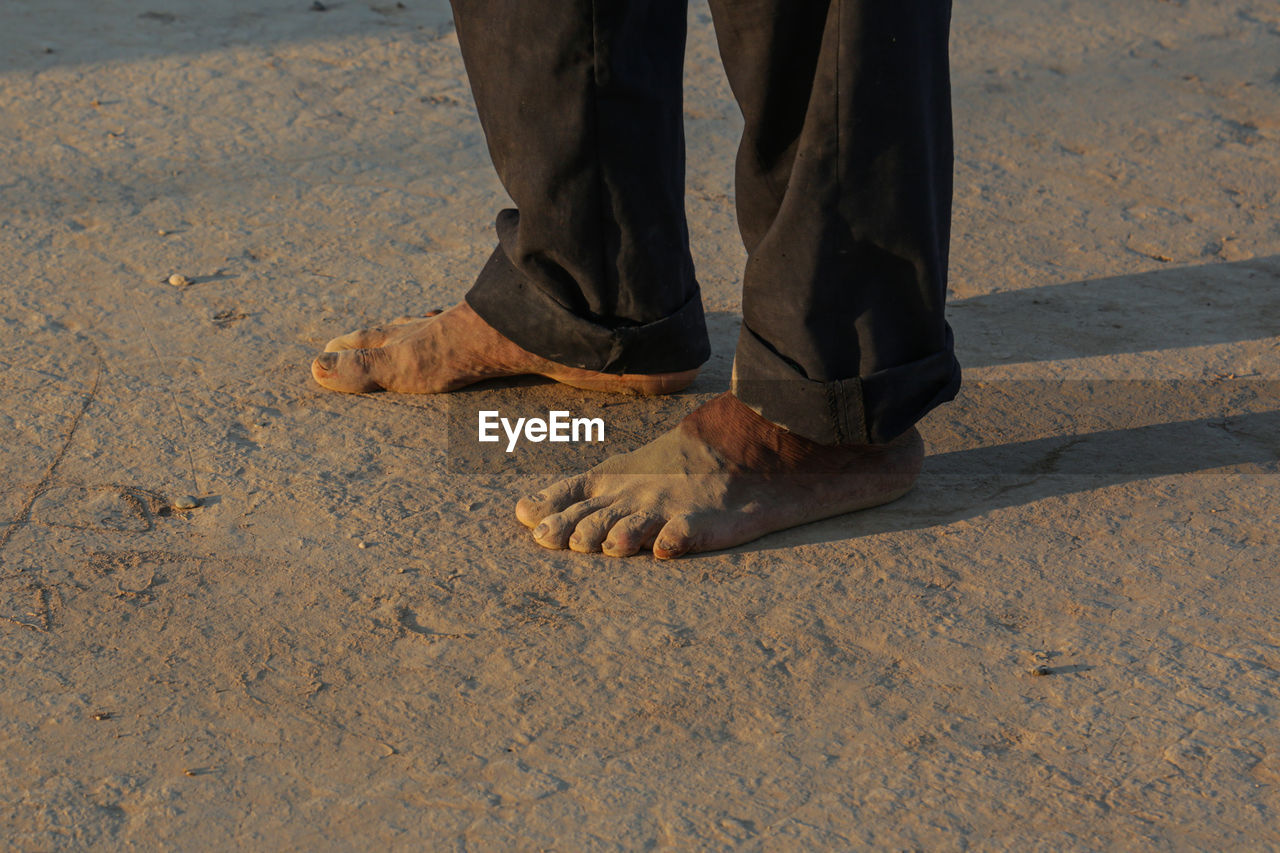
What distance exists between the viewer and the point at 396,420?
1855mm

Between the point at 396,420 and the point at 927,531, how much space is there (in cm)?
78

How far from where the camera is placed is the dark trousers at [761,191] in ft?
4.62

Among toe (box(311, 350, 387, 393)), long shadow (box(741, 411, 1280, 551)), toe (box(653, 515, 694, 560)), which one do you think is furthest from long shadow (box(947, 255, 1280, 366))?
toe (box(311, 350, 387, 393))

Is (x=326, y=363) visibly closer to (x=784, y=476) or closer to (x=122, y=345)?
(x=122, y=345)

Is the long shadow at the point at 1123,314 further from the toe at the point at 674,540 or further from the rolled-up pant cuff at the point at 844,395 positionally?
the toe at the point at 674,540

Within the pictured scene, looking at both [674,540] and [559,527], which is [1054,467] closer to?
[674,540]

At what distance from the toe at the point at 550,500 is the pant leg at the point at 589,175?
0.26 meters

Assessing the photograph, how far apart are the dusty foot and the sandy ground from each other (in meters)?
0.04

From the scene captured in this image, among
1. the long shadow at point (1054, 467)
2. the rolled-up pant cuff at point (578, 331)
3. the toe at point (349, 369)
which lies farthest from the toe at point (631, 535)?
the toe at point (349, 369)

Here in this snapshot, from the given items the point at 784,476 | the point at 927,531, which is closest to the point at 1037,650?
the point at 927,531

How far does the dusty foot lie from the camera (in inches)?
74.5

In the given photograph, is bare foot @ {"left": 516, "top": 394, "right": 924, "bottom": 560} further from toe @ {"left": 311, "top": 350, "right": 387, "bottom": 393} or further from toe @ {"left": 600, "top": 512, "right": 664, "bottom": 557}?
toe @ {"left": 311, "top": 350, "right": 387, "bottom": 393}

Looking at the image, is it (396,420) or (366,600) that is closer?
(366,600)

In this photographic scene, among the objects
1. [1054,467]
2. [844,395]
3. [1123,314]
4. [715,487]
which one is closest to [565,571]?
[715,487]
